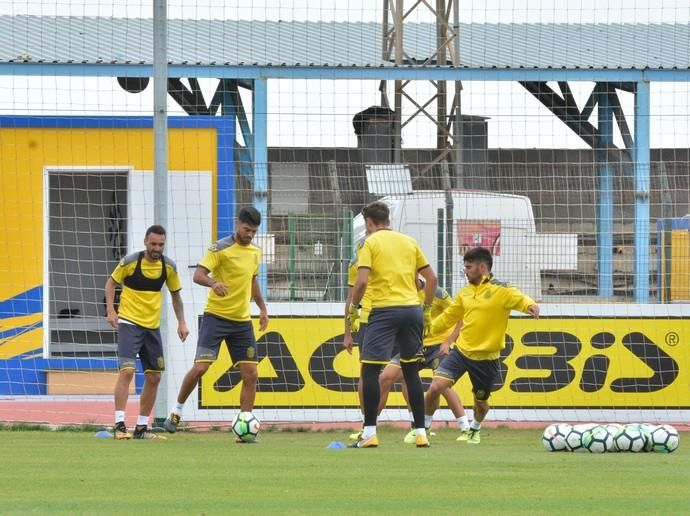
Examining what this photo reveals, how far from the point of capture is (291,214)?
1664 centimetres

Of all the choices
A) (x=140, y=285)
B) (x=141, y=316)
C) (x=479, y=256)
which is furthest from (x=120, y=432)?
(x=479, y=256)

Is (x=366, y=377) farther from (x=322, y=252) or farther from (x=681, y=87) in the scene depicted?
(x=681, y=87)

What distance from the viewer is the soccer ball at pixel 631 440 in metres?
10.4

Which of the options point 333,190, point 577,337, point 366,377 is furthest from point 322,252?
point 366,377

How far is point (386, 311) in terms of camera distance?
34.7ft

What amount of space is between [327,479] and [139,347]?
4.28m

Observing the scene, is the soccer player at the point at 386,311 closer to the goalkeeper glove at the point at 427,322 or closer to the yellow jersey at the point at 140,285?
the goalkeeper glove at the point at 427,322

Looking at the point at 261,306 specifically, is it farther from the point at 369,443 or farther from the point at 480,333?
the point at 369,443

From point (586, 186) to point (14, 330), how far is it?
6.85 meters

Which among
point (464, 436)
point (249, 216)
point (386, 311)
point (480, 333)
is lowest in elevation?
point (464, 436)

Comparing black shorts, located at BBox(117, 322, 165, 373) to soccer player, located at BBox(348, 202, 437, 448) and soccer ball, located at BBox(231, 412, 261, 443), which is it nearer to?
soccer ball, located at BBox(231, 412, 261, 443)

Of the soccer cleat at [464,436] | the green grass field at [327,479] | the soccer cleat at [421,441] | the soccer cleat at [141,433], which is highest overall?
the green grass field at [327,479]

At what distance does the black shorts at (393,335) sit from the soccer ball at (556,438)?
1134 millimetres

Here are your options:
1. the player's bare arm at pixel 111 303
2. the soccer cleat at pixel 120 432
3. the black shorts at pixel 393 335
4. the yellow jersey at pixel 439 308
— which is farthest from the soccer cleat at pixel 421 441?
the player's bare arm at pixel 111 303
